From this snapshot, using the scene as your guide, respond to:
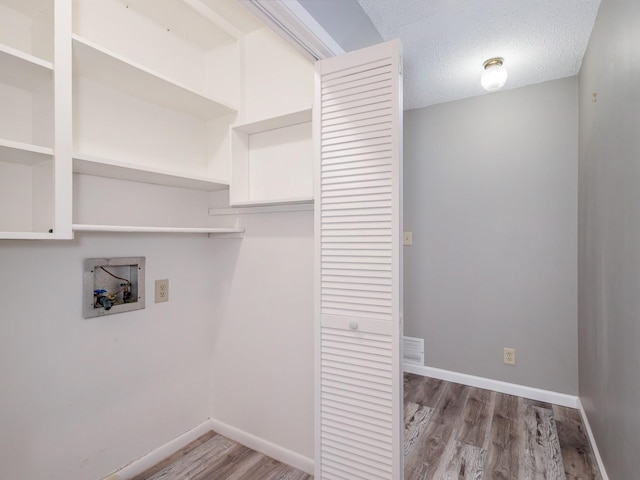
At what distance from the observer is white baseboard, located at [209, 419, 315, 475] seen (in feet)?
5.91

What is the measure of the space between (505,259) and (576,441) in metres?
1.22

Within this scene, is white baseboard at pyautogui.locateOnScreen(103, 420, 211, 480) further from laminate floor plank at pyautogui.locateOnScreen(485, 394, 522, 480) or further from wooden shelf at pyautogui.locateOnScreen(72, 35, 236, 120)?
wooden shelf at pyautogui.locateOnScreen(72, 35, 236, 120)

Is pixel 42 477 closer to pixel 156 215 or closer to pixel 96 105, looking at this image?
pixel 156 215

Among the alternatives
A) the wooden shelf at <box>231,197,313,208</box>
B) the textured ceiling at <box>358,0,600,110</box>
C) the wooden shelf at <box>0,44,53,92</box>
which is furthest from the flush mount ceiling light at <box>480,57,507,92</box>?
the wooden shelf at <box>0,44,53,92</box>

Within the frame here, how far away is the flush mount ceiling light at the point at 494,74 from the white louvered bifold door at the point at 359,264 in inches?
45.1

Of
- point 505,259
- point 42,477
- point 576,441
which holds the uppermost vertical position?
point 505,259

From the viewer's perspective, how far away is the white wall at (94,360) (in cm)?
137

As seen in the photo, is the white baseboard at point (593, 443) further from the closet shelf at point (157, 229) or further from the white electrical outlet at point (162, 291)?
the white electrical outlet at point (162, 291)

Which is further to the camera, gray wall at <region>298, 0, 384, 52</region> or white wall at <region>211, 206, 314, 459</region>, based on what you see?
white wall at <region>211, 206, 314, 459</region>

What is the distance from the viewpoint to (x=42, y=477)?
144 centimetres

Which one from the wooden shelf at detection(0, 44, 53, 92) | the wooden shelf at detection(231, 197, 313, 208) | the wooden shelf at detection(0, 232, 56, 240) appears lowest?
the wooden shelf at detection(0, 232, 56, 240)

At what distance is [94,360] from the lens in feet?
5.28

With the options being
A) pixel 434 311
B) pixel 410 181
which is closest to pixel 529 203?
pixel 410 181

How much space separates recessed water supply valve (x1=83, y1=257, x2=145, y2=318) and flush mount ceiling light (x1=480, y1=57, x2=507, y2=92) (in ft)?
7.74
